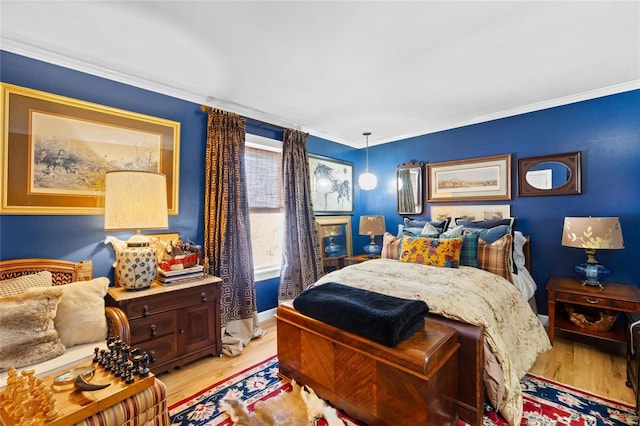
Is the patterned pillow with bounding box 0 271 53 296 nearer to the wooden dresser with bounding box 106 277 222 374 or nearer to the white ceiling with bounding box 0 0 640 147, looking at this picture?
the wooden dresser with bounding box 106 277 222 374

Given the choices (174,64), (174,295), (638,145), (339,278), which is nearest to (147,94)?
(174,64)

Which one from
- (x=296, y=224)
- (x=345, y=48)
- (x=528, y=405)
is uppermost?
(x=345, y=48)

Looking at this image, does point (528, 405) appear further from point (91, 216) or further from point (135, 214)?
point (91, 216)

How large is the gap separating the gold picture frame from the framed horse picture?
2.09 m

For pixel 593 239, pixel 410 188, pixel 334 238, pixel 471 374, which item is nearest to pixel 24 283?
pixel 471 374

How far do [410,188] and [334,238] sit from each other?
53.0 inches

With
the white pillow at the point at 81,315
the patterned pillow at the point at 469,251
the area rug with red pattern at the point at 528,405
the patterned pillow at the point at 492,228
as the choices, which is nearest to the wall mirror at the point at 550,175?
the patterned pillow at the point at 492,228

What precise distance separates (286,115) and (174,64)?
1.39 m

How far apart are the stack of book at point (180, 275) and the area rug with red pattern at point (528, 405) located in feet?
2.86

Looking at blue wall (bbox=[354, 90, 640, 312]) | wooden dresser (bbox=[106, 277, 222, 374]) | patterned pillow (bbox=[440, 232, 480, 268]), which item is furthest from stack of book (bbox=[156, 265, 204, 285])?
blue wall (bbox=[354, 90, 640, 312])

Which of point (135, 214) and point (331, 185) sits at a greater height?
point (331, 185)

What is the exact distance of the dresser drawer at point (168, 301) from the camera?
81.4 inches

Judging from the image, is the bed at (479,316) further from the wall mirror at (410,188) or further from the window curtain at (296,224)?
the wall mirror at (410,188)

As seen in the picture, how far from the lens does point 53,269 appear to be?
2029 millimetres
